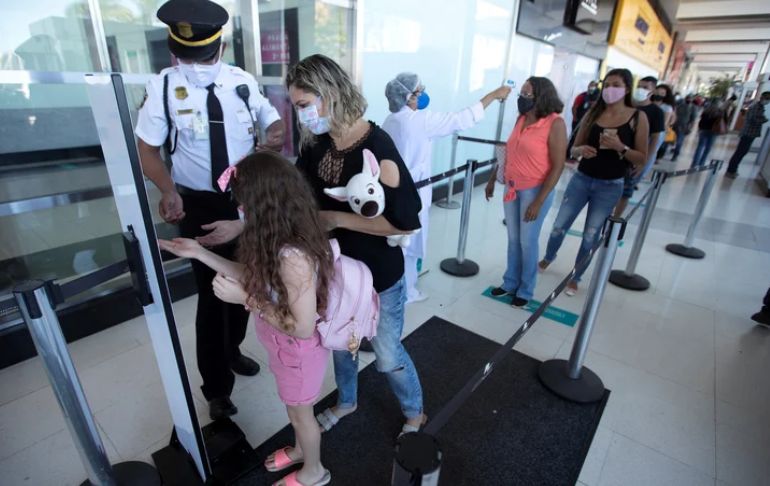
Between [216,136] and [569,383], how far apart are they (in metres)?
2.12

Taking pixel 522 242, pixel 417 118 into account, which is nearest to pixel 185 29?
pixel 417 118

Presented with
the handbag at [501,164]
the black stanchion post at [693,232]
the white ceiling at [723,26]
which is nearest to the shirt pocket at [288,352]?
the handbag at [501,164]

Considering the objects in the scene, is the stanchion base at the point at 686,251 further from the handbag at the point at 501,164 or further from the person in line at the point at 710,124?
the person in line at the point at 710,124

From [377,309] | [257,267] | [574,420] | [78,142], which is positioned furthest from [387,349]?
[78,142]

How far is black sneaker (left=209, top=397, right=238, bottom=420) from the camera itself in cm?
193

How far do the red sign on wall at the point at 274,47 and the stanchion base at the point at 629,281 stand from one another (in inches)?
137

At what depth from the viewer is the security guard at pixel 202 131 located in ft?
4.90

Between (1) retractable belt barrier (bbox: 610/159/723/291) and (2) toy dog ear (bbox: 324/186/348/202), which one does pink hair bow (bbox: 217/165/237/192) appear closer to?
(2) toy dog ear (bbox: 324/186/348/202)

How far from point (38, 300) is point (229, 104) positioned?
1.00 meters

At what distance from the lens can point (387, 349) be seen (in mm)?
1617

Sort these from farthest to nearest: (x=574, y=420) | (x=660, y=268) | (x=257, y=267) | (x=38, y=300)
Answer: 1. (x=660, y=268)
2. (x=574, y=420)
3. (x=257, y=267)
4. (x=38, y=300)

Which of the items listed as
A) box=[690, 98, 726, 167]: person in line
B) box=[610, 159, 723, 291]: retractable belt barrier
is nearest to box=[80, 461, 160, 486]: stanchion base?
box=[610, 159, 723, 291]: retractable belt barrier

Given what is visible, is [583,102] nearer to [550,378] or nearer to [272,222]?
[550,378]

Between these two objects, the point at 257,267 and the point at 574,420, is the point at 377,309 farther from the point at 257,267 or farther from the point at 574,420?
the point at 574,420
